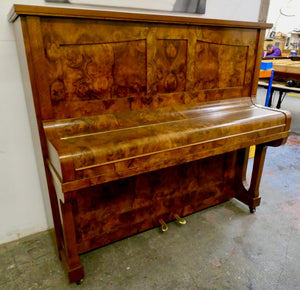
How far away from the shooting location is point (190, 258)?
1.55m

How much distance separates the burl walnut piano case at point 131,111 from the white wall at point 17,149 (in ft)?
0.45

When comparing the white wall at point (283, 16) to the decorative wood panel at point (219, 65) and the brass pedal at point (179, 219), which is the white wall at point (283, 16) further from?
the brass pedal at point (179, 219)

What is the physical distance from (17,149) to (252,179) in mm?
1630

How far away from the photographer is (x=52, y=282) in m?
1.39

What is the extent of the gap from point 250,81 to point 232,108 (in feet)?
0.91

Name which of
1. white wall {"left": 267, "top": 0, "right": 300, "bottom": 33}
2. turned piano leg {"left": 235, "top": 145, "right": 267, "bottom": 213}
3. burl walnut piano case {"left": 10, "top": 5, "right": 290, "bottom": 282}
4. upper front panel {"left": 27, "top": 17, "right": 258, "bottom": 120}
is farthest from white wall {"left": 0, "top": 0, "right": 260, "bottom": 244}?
white wall {"left": 267, "top": 0, "right": 300, "bottom": 33}

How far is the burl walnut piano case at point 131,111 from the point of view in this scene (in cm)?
109

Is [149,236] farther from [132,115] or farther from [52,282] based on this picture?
[132,115]

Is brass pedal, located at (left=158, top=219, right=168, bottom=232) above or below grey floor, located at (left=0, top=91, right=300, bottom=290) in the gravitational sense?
above

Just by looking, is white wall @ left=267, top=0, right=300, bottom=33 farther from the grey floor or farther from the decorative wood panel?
the grey floor

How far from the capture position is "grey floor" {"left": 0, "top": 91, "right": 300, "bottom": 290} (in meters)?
1.39

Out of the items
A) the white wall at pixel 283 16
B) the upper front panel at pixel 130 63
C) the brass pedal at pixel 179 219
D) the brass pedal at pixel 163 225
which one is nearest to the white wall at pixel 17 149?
the upper front panel at pixel 130 63

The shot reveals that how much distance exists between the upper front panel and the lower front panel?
0.47 metres

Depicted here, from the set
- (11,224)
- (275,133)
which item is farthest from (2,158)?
(275,133)
